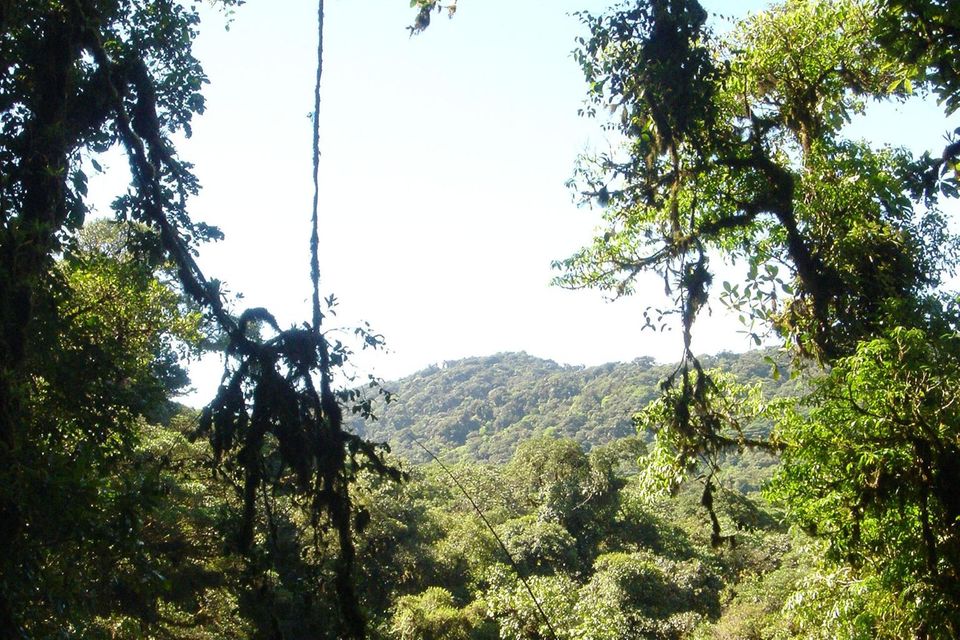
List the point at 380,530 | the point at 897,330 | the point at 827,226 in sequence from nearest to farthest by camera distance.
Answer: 1. the point at 897,330
2. the point at 827,226
3. the point at 380,530

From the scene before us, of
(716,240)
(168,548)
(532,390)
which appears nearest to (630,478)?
(168,548)

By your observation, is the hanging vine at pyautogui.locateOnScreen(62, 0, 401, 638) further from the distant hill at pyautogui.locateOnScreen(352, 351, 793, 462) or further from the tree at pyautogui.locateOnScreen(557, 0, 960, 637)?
the distant hill at pyautogui.locateOnScreen(352, 351, 793, 462)

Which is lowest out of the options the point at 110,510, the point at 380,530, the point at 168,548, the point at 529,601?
the point at 529,601

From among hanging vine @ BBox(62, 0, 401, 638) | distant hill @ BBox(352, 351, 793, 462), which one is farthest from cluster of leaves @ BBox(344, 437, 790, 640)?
distant hill @ BBox(352, 351, 793, 462)

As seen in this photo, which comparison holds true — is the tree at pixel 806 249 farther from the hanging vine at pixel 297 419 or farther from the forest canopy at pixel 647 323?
the hanging vine at pixel 297 419

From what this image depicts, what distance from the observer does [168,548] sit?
37.7ft

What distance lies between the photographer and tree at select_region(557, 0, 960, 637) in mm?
4953

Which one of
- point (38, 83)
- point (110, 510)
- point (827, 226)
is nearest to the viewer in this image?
point (110, 510)

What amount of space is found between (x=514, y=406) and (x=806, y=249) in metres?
82.2

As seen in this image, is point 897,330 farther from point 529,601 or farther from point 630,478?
point 630,478

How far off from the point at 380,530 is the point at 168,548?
6770 mm

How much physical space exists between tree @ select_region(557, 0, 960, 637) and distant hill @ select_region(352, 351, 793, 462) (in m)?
48.5

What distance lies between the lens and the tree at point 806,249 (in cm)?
495

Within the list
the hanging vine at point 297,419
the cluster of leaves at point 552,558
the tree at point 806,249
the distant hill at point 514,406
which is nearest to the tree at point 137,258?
the hanging vine at point 297,419
